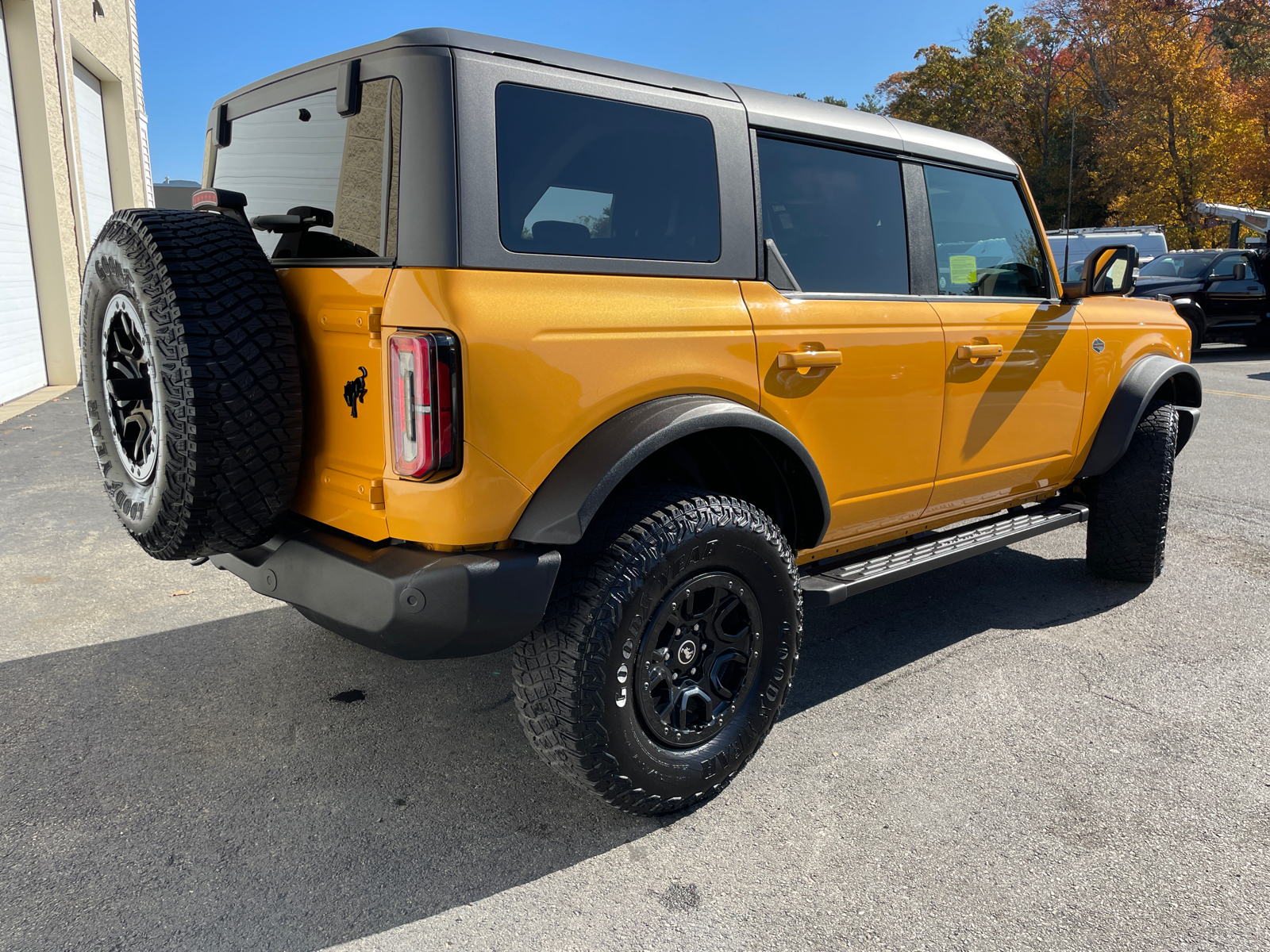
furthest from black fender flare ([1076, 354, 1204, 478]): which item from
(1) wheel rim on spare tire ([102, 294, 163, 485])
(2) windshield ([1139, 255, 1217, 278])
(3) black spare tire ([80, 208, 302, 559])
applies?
(2) windshield ([1139, 255, 1217, 278])

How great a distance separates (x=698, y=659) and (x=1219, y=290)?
16.5m

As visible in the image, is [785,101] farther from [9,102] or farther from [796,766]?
[9,102]

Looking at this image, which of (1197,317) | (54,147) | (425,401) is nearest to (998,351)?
(425,401)

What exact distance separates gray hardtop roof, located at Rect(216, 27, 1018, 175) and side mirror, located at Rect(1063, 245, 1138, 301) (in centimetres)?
53

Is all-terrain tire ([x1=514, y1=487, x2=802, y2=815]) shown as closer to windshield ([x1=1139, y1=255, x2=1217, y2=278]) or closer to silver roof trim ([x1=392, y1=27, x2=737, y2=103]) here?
silver roof trim ([x1=392, y1=27, x2=737, y2=103])

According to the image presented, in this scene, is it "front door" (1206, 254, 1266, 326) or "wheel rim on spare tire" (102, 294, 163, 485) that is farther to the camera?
"front door" (1206, 254, 1266, 326)

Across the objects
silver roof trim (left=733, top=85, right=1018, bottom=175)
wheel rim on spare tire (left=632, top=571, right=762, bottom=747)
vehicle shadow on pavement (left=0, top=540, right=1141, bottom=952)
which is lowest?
vehicle shadow on pavement (left=0, top=540, right=1141, bottom=952)

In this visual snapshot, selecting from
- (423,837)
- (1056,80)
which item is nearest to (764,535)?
(423,837)

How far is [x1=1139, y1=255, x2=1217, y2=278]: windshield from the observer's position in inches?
624

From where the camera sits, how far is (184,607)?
13.8 feet

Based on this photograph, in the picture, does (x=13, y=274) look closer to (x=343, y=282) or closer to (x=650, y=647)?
(x=343, y=282)

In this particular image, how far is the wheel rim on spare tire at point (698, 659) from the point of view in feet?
8.27

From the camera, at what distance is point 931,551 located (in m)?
3.56

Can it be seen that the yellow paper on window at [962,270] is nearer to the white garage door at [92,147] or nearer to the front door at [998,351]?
the front door at [998,351]
